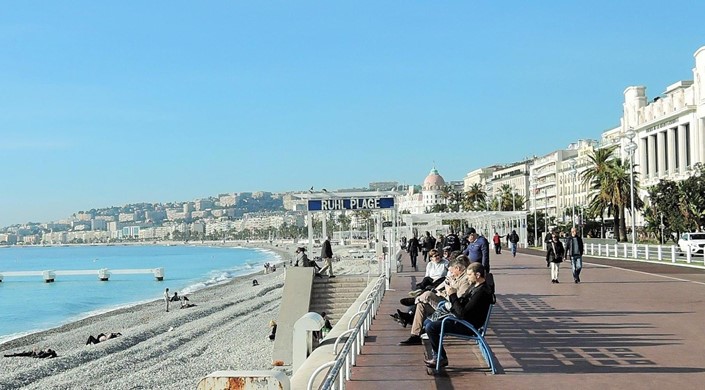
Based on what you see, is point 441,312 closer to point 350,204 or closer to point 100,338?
point 350,204

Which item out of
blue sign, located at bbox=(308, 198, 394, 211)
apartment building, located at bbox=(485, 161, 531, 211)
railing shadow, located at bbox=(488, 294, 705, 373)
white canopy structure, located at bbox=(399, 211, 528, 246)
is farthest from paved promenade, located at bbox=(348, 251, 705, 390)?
apartment building, located at bbox=(485, 161, 531, 211)

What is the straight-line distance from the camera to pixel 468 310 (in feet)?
28.1

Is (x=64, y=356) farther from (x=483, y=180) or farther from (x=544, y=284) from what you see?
(x=483, y=180)

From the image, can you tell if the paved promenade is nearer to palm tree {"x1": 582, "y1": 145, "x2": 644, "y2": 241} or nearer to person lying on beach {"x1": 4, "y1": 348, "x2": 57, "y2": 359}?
person lying on beach {"x1": 4, "y1": 348, "x2": 57, "y2": 359}

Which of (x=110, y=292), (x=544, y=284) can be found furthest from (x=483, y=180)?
(x=544, y=284)

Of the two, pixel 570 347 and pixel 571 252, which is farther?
pixel 571 252

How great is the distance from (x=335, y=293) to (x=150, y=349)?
23.0 feet

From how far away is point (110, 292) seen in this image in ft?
225

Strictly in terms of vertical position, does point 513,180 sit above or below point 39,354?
above

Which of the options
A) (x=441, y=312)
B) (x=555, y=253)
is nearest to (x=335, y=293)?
(x=555, y=253)

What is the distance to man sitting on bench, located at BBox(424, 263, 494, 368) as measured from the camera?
8289mm

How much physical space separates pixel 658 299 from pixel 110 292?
57912 millimetres

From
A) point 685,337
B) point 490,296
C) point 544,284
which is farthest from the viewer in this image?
point 544,284

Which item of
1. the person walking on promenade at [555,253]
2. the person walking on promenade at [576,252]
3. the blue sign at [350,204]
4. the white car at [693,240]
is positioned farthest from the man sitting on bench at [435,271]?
the white car at [693,240]
